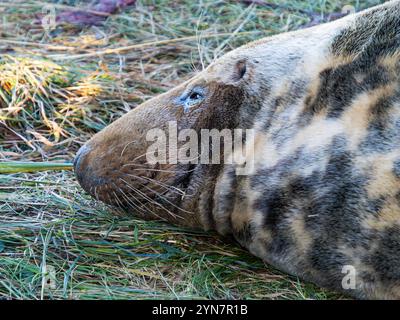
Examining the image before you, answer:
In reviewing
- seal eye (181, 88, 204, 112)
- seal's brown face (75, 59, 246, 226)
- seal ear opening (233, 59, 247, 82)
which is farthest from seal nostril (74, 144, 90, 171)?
seal ear opening (233, 59, 247, 82)

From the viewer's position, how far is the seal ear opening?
137 inches

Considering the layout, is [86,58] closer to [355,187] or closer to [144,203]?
[144,203]

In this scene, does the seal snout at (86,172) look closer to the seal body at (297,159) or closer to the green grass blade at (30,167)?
the seal body at (297,159)

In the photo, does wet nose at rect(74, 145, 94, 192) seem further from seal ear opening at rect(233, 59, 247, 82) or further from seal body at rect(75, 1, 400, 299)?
seal ear opening at rect(233, 59, 247, 82)

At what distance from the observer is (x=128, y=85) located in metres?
5.23

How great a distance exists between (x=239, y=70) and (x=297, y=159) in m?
0.50

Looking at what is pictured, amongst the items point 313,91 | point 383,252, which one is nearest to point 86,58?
point 313,91

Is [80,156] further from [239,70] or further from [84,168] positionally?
[239,70]

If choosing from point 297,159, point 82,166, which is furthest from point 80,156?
point 297,159

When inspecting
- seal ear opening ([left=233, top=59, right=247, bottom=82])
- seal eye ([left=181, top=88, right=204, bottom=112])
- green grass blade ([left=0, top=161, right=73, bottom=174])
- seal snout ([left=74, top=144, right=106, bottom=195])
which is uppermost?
seal ear opening ([left=233, top=59, right=247, bottom=82])

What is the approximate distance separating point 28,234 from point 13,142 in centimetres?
106

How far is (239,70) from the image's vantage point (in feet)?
11.5

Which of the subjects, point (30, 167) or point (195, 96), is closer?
point (195, 96)

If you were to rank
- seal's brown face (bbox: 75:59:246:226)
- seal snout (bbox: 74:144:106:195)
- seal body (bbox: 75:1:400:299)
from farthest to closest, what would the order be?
seal snout (bbox: 74:144:106:195), seal's brown face (bbox: 75:59:246:226), seal body (bbox: 75:1:400:299)
